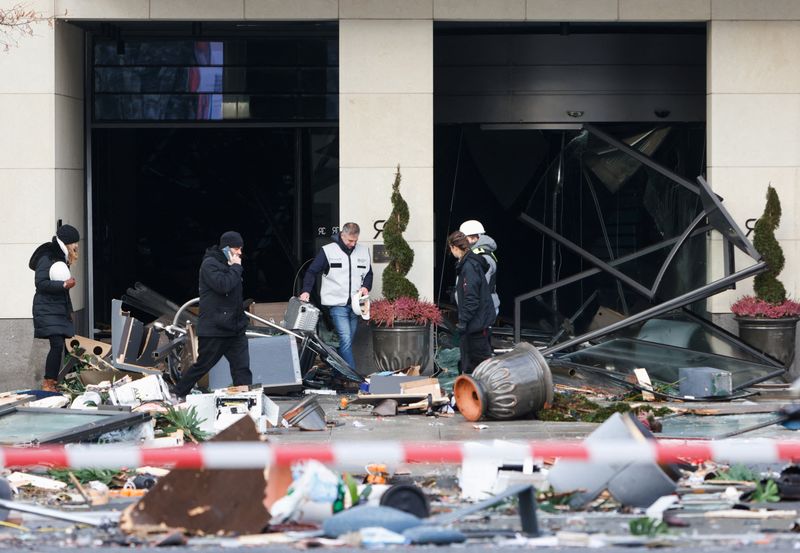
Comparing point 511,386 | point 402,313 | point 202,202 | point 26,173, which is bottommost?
point 511,386

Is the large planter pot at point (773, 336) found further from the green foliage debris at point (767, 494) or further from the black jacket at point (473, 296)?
the green foliage debris at point (767, 494)

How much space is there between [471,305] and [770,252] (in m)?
3.89

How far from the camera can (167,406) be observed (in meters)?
12.2

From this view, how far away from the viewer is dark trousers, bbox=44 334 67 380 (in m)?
13.9

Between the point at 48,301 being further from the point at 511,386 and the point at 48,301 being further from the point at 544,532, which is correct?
the point at 544,532

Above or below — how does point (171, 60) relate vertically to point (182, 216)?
above

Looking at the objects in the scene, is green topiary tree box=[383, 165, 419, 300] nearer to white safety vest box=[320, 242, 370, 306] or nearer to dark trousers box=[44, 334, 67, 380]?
Result: white safety vest box=[320, 242, 370, 306]

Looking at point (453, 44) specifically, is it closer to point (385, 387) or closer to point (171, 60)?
point (171, 60)

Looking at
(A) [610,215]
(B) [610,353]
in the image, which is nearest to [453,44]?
(A) [610,215]

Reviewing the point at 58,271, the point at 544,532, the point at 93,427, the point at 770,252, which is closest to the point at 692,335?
the point at 770,252

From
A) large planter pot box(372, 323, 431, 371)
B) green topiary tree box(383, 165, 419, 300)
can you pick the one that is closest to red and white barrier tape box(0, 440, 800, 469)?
large planter pot box(372, 323, 431, 371)

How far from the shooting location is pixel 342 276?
597 inches

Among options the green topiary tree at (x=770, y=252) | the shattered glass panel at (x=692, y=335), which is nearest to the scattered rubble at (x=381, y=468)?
the shattered glass panel at (x=692, y=335)

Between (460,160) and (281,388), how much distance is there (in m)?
6.00
